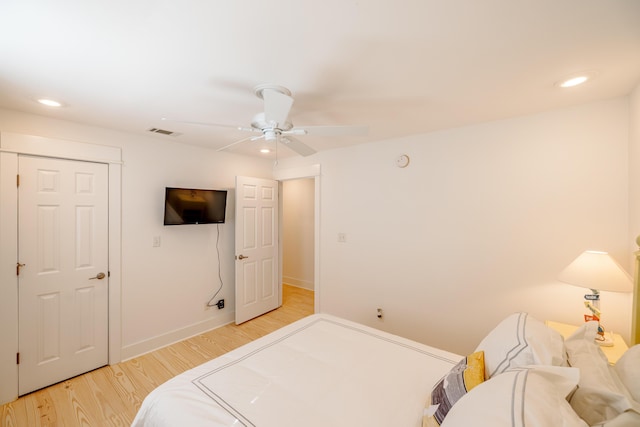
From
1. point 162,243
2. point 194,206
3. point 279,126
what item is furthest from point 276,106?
point 162,243

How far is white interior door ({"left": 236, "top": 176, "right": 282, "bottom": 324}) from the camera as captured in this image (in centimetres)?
352

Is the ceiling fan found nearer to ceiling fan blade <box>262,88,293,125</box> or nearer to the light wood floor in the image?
ceiling fan blade <box>262,88,293,125</box>

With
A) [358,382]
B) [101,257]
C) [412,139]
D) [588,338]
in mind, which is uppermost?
[412,139]

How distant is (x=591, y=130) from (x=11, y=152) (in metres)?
4.49

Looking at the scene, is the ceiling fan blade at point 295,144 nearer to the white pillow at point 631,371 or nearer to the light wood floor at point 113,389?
the white pillow at point 631,371

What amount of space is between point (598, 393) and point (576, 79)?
176 cm

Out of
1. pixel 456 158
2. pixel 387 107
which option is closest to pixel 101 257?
pixel 387 107

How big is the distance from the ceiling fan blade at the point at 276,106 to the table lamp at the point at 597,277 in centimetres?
213

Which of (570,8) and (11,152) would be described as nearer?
(570,8)

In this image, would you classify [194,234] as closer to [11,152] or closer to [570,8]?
[11,152]

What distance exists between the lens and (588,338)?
1237 mm

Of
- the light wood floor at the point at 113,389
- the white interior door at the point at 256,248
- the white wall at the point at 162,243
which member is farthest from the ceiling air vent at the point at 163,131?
the light wood floor at the point at 113,389

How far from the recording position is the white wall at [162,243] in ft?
8.89

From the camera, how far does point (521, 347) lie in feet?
3.68
